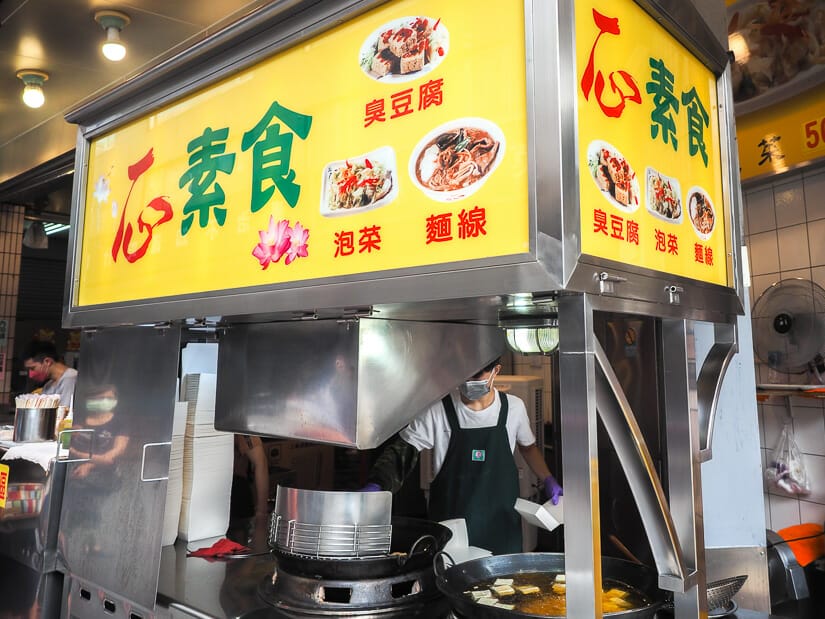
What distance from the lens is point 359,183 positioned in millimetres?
1418

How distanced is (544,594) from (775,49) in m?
3.98

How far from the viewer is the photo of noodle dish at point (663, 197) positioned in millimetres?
1326

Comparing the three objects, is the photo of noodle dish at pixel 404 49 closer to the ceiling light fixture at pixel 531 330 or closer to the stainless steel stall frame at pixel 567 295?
the stainless steel stall frame at pixel 567 295

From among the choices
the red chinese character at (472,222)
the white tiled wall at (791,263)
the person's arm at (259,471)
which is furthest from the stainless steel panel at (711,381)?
the white tiled wall at (791,263)

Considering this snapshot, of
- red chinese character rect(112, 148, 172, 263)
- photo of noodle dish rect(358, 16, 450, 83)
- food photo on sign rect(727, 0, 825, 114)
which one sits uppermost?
food photo on sign rect(727, 0, 825, 114)

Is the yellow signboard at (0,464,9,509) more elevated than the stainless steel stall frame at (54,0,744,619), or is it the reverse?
the stainless steel stall frame at (54,0,744,619)

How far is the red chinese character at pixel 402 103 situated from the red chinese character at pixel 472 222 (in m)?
0.29

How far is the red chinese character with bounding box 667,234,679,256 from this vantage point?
1.39 meters

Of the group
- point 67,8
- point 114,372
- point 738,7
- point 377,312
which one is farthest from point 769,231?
point 67,8

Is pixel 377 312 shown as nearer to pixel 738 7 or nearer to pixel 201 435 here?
pixel 201 435

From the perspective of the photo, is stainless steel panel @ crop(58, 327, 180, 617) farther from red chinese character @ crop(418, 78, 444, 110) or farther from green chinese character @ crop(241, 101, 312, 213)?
red chinese character @ crop(418, 78, 444, 110)

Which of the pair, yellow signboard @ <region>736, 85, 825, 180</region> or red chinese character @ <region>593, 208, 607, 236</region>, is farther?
yellow signboard @ <region>736, 85, 825, 180</region>

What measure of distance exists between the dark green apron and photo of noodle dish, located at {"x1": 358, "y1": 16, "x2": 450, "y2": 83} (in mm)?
2764

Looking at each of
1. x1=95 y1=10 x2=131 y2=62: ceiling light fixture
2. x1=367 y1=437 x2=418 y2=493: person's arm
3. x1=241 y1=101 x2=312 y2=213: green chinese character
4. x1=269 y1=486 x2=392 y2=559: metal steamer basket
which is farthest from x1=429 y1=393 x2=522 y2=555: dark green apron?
x1=95 y1=10 x2=131 y2=62: ceiling light fixture
